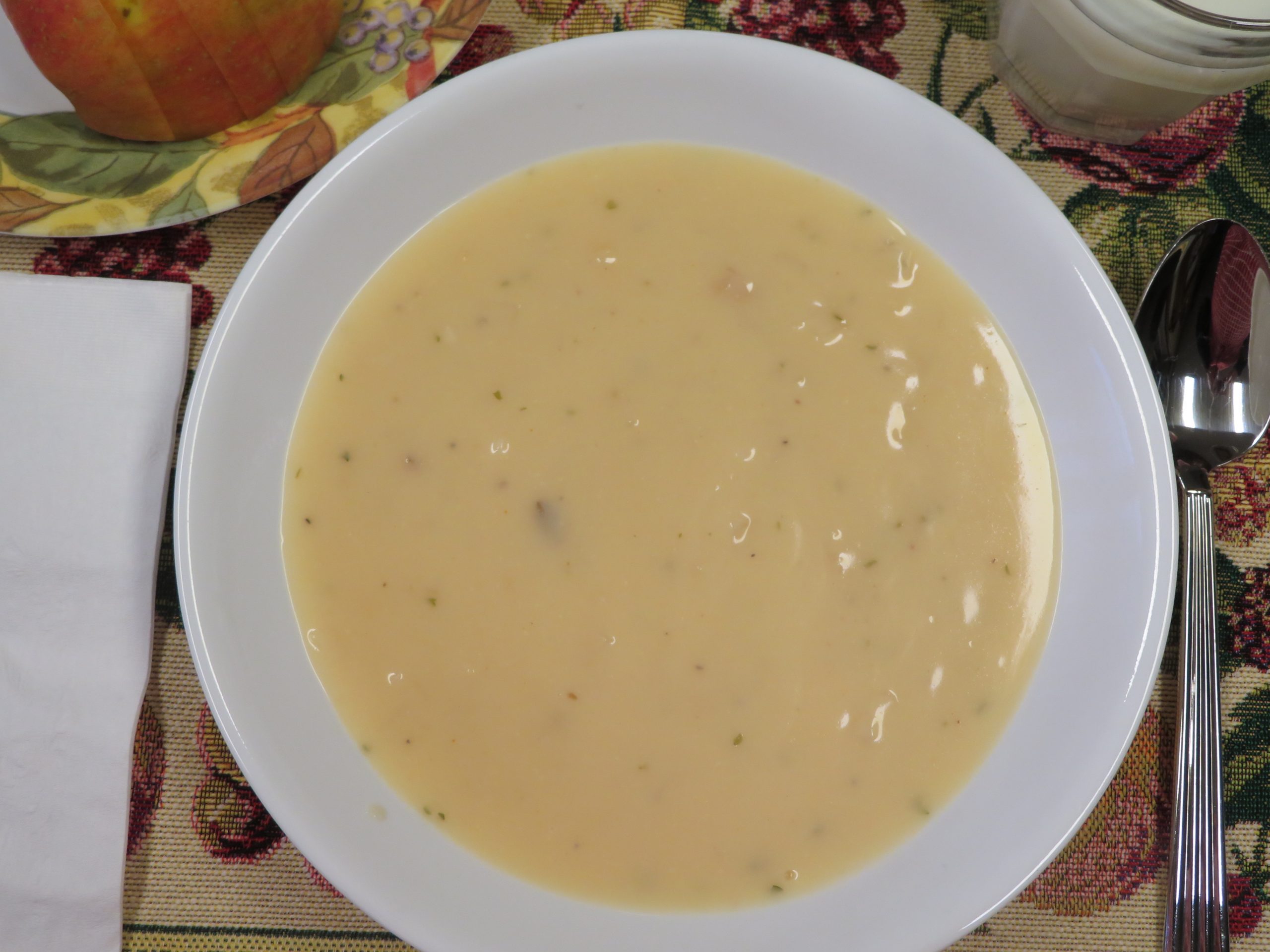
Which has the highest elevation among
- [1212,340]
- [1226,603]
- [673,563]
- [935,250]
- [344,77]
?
[344,77]

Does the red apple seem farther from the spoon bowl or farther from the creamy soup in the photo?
the spoon bowl

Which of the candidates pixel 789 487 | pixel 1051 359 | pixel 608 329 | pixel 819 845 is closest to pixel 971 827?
pixel 819 845

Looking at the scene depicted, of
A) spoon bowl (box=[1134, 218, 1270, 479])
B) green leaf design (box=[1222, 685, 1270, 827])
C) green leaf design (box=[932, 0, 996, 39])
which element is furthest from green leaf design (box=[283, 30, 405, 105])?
green leaf design (box=[1222, 685, 1270, 827])

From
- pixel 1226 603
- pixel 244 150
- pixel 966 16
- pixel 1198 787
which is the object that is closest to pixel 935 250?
pixel 966 16

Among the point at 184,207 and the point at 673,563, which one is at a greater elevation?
the point at 184,207

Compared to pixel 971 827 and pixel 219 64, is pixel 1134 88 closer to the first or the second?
pixel 971 827

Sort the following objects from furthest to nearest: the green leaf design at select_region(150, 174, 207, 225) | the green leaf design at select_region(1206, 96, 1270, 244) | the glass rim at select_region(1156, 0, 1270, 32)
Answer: the green leaf design at select_region(1206, 96, 1270, 244) → the green leaf design at select_region(150, 174, 207, 225) → the glass rim at select_region(1156, 0, 1270, 32)

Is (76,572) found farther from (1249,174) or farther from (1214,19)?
(1249,174)
